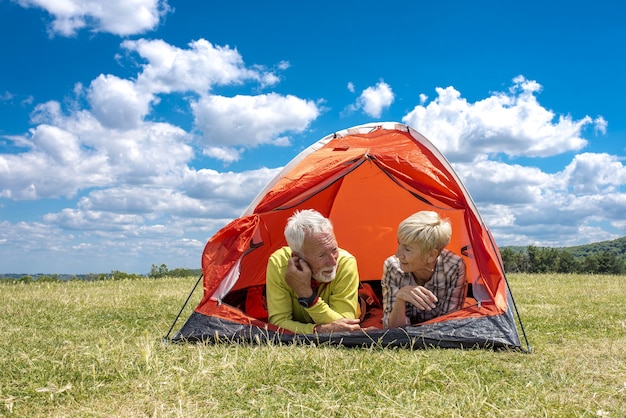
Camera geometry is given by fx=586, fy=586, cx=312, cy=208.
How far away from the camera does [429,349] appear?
171 inches

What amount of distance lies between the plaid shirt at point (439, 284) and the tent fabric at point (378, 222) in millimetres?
162

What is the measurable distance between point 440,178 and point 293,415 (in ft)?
9.39

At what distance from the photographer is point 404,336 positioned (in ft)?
14.4

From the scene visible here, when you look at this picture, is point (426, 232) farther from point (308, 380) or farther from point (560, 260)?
point (560, 260)

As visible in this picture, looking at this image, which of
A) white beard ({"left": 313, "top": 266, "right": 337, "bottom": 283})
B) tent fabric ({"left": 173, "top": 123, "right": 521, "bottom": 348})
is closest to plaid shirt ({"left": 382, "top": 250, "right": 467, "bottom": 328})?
tent fabric ({"left": 173, "top": 123, "right": 521, "bottom": 348})

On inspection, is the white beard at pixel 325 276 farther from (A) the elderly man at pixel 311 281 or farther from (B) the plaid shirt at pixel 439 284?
(B) the plaid shirt at pixel 439 284

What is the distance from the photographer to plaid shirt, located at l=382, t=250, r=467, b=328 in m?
4.73

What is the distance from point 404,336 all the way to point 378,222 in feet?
9.37

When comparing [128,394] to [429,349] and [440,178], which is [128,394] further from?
[440,178]

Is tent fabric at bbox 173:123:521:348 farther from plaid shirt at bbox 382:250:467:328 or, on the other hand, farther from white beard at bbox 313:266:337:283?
white beard at bbox 313:266:337:283

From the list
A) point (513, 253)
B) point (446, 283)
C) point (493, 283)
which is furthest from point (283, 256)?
point (513, 253)

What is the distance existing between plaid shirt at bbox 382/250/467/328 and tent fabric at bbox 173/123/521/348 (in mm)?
162

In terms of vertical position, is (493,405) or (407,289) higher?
(407,289)

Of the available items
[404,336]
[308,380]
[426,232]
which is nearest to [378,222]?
[426,232]
